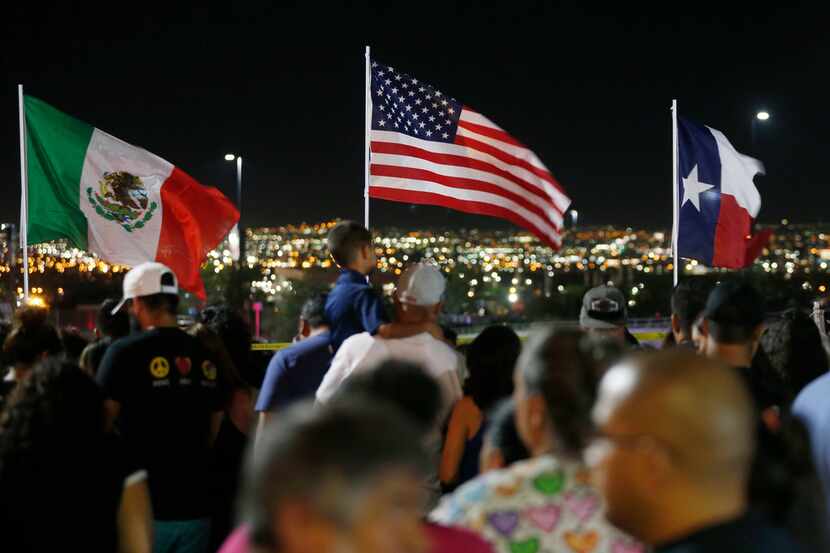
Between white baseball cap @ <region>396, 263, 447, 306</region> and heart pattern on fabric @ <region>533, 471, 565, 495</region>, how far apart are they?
279 centimetres

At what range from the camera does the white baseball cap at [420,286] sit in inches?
220

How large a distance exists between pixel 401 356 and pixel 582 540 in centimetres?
253

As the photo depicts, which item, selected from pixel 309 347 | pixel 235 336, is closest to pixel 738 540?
pixel 309 347

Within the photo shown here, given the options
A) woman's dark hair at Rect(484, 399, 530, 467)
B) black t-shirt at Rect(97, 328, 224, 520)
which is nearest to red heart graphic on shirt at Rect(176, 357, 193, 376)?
black t-shirt at Rect(97, 328, 224, 520)

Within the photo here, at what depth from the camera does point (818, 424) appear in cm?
418

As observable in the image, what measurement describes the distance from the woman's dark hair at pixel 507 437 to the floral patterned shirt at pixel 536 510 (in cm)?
53

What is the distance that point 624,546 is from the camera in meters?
2.91

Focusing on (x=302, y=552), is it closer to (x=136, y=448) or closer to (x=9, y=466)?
(x=9, y=466)

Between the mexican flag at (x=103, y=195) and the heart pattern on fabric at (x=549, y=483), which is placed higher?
the mexican flag at (x=103, y=195)

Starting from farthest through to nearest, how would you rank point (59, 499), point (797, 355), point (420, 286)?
point (797, 355) → point (420, 286) → point (59, 499)

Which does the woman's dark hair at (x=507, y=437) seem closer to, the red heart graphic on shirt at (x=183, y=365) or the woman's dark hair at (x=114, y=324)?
the red heart graphic on shirt at (x=183, y=365)

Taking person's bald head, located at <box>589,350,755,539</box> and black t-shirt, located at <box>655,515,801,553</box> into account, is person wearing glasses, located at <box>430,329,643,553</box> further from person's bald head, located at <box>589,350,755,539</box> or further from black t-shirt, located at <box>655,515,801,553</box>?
black t-shirt, located at <box>655,515,801,553</box>

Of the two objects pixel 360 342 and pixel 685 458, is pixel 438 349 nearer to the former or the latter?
pixel 360 342

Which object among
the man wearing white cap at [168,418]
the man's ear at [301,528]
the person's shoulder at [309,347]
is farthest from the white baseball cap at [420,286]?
the man's ear at [301,528]
